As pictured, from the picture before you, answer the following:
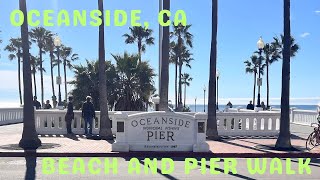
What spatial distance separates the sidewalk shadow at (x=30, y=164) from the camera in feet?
30.0

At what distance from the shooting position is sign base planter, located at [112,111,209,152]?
13.2 meters

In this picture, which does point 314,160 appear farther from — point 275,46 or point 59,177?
point 275,46

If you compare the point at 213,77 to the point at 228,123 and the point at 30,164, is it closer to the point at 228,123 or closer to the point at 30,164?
the point at 228,123

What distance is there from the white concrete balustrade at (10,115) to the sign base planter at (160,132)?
42.6 ft

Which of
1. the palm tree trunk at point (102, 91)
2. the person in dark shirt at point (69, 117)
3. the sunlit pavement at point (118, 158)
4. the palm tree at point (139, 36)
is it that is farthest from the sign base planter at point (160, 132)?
the palm tree at point (139, 36)

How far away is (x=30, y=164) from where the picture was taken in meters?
10.9

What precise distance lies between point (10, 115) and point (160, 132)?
48.2ft

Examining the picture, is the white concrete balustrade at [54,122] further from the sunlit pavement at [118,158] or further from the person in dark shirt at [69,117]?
the sunlit pavement at [118,158]

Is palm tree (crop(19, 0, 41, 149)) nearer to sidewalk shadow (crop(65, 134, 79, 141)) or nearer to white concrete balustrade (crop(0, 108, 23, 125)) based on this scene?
sidewalk shadow (crop(65, 134, 79, 141))

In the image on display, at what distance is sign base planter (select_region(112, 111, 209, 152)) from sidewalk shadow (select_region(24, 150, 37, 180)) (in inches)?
97.5

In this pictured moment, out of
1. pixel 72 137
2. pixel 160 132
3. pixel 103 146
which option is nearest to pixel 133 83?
pixel 72 137

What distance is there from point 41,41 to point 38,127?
4403 cm

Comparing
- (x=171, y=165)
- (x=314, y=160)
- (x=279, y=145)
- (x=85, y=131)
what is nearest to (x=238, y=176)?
(x=171, y=165)

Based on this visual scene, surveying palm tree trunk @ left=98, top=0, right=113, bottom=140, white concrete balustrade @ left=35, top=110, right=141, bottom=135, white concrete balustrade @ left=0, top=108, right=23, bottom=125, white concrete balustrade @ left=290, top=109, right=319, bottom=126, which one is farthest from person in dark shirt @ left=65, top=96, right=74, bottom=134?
white concrete balustrade @ left=290, top=109, right=319, bottom=126
